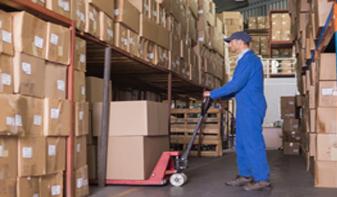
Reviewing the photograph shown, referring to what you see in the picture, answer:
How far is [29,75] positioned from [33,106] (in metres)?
0.28

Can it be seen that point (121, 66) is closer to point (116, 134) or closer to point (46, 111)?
point (116, 134)

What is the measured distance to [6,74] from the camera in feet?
13.0

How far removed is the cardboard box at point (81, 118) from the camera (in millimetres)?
5129

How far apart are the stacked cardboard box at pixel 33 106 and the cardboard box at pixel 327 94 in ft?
9.99

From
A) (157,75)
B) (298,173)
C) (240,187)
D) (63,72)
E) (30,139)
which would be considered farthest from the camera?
(157,75)

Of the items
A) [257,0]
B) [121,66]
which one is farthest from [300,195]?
[257,0]

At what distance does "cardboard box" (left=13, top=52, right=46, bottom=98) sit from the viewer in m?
4.11

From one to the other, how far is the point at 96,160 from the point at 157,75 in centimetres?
352

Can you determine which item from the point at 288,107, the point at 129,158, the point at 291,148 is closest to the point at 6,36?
the point at 129,158

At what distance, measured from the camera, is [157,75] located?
9484 millimetres

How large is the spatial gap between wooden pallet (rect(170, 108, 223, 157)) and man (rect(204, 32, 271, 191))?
212 inches

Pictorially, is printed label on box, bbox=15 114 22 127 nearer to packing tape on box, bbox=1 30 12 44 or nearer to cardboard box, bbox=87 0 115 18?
packing tape on box, bbox=1 30 12 44

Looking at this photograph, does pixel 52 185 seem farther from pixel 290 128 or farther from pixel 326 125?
pixel 290 128

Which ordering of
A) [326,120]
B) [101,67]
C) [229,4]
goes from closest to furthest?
1. [326,120]
2. [101,67]
3. [229,4]
